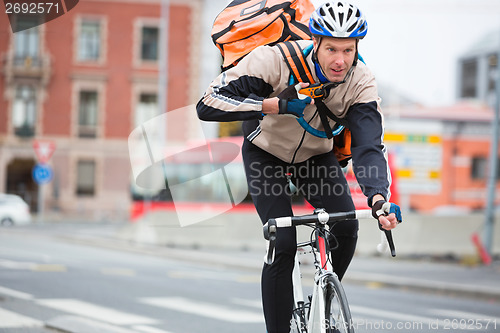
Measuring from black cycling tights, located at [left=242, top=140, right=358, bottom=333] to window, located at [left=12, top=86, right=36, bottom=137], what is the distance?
4003 centimetres

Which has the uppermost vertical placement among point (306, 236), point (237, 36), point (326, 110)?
point (237, 36)

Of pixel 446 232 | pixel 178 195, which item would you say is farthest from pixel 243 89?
pixel 178 195

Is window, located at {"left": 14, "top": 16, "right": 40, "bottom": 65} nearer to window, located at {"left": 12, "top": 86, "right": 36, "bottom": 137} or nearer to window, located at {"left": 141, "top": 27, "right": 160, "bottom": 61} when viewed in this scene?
window, located at {"left": 12, "top": 86, "right": 36, "bottom": 137}

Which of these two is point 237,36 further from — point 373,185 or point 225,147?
point 225,147

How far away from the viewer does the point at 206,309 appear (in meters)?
8.46

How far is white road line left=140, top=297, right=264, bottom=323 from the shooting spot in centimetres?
783

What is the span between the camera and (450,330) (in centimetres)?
725

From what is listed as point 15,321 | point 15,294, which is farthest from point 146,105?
point 15,321

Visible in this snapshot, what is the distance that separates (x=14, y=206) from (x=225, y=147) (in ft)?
97.9

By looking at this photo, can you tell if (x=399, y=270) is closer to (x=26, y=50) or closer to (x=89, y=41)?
(x=89, y=41)

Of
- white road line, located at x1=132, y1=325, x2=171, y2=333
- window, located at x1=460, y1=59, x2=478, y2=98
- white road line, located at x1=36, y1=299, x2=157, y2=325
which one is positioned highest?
window, located at x1=460, y1=59, x2=478, y2=98

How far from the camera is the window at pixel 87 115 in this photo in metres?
44.0

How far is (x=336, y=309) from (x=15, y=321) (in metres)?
3.64

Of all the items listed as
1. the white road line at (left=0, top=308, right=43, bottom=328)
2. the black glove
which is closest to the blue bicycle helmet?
the black glove
